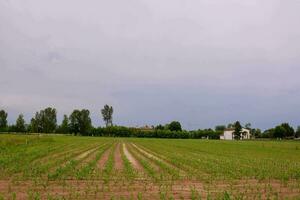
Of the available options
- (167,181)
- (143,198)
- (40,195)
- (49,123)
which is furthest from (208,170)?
(49,123)

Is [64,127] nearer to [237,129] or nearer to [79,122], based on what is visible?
[79,122]

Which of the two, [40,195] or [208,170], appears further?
[208,170]

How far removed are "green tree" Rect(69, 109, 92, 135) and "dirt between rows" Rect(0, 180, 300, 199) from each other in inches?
6580

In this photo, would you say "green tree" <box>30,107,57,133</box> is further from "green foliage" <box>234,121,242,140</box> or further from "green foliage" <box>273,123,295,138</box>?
"green foliage" <box>273,123,295,138</box>

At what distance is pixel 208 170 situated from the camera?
25641 millimetres

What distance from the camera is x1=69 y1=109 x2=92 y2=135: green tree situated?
184 metres

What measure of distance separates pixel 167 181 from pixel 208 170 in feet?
22.4

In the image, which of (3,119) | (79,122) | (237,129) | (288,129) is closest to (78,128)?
(79,122)

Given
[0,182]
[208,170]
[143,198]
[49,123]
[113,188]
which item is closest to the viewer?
[143,198]

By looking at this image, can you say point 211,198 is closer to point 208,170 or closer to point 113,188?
point 113,188

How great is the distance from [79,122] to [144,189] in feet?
563

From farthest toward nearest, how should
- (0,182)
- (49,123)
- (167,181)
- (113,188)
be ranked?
(49,123) → (167,181) → (0,182) → (113,188)

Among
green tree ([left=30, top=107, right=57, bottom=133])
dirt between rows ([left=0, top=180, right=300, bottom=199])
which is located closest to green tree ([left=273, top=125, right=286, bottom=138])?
green tree ([left=30, top=107, right=57, bottom=133])

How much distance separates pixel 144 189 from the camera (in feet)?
54.7
